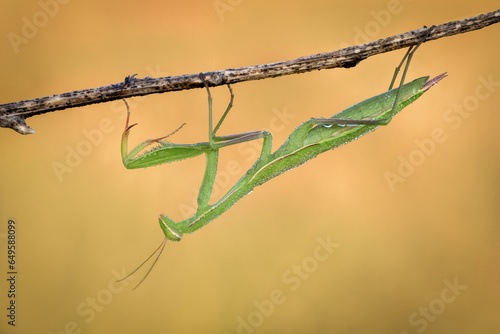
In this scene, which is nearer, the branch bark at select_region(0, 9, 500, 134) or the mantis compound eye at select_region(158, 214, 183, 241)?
Result: the branch bark at select_region(0, 9, 500, 134)

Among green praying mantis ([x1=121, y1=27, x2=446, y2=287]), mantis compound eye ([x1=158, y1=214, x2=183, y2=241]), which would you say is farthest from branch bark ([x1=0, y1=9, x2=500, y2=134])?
mantis compound eye ([x1=158, y1=214, x2=183, y2=241])

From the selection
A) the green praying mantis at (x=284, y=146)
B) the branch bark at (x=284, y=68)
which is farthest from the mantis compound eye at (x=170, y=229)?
Result: the branch bark at (x=284, y=68)

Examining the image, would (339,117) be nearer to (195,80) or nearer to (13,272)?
(195,80)

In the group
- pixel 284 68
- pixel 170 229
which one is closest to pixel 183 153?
pixel 170 229

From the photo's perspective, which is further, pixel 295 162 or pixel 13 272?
pixel 13 272

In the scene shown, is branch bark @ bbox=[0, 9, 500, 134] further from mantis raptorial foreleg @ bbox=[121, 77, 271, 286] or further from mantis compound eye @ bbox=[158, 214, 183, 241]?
mantis compound eye @ bbox=[158, 214, 183, 241]

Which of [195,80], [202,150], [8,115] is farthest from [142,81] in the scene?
[8,115]

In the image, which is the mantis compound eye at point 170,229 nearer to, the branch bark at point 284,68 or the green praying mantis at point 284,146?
the green praying mantis at point 284,146

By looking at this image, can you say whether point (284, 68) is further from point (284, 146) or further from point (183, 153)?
point (183, 153)
